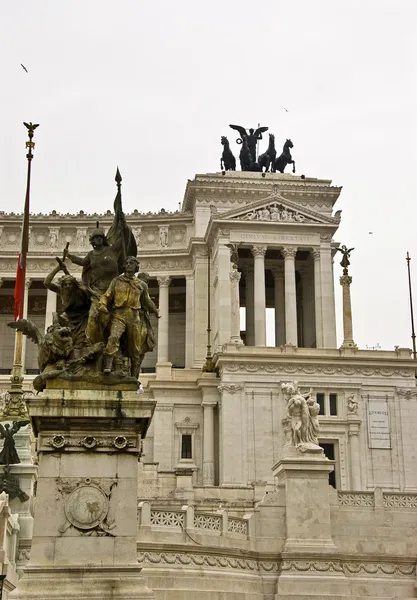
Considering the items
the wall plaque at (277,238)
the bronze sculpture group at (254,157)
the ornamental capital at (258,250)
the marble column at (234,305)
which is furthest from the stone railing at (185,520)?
the bronze sculpture group at (254,157)

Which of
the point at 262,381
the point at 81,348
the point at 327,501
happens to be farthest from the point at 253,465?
the point at 81,348

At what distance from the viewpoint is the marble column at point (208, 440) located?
5023 cm

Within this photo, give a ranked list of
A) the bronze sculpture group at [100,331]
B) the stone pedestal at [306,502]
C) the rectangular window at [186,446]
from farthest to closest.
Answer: the rectangular window at [186,446], the stone pedestal at [306,502], the bronze sculpture group at [100,331]

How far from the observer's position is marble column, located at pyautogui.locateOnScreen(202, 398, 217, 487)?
50231 millimetres

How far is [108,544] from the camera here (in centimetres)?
1250

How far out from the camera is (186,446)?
2053 inches

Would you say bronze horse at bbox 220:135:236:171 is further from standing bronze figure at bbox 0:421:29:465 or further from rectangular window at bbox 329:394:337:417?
standing bronze figure at bbox 0:421:29:465

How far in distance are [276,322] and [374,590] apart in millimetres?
43424

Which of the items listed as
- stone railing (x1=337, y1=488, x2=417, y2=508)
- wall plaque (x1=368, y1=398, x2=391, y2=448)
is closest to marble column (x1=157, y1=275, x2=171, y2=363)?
wall plaque (x1=368, y1=398, x2=391, y2=448)

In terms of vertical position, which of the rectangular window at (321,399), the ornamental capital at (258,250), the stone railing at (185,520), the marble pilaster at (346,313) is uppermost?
the ornamental capital at (258,250)

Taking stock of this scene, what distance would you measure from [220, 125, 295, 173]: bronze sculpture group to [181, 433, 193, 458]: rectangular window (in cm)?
2849

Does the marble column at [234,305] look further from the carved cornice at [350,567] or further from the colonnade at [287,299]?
the carved cornice at [350,567]

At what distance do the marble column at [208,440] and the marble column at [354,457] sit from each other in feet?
25.0

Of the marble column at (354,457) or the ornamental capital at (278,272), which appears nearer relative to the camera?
the marble column at (354,457)
